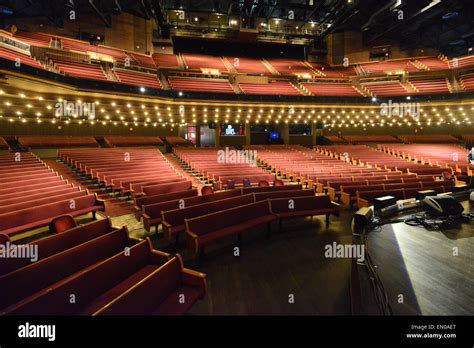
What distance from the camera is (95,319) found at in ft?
6.08

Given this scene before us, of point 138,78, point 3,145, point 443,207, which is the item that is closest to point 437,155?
point 443,207

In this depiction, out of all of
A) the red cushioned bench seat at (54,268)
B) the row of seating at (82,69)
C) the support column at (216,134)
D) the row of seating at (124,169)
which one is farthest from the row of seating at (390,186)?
the row of seating at (82,69)

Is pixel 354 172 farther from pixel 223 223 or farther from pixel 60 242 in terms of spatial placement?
pixel 60 242

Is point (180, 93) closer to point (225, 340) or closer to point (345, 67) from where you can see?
point (225, 340)

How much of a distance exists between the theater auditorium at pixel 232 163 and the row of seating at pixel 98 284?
2cm

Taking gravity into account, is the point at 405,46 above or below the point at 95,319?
above

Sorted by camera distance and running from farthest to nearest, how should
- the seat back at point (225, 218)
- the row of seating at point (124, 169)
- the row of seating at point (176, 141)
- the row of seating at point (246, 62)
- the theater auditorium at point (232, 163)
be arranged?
1. the row of seating at point (176, 141)
2. the row of seating at point (246, 62)
3. the row of seating at point (124, 169)
4. the seat back at point (225, 218)
5. the theater auditorium at point (232, 163)

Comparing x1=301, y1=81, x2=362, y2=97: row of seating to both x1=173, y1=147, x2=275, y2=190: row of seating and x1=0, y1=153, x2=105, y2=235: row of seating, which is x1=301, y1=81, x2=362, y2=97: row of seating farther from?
x1=0, y1=153, x2=105, y2=235: row of seating

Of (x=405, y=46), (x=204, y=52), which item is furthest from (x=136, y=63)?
(x=405, y=46)

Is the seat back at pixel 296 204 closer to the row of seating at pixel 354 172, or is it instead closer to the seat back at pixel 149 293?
the row of seating at pixel 354 172

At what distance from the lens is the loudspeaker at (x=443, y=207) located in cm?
473

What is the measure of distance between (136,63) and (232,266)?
49.9ft

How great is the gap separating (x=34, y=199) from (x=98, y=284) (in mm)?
4685

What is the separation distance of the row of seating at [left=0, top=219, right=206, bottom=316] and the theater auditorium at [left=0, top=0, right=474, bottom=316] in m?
0.02
